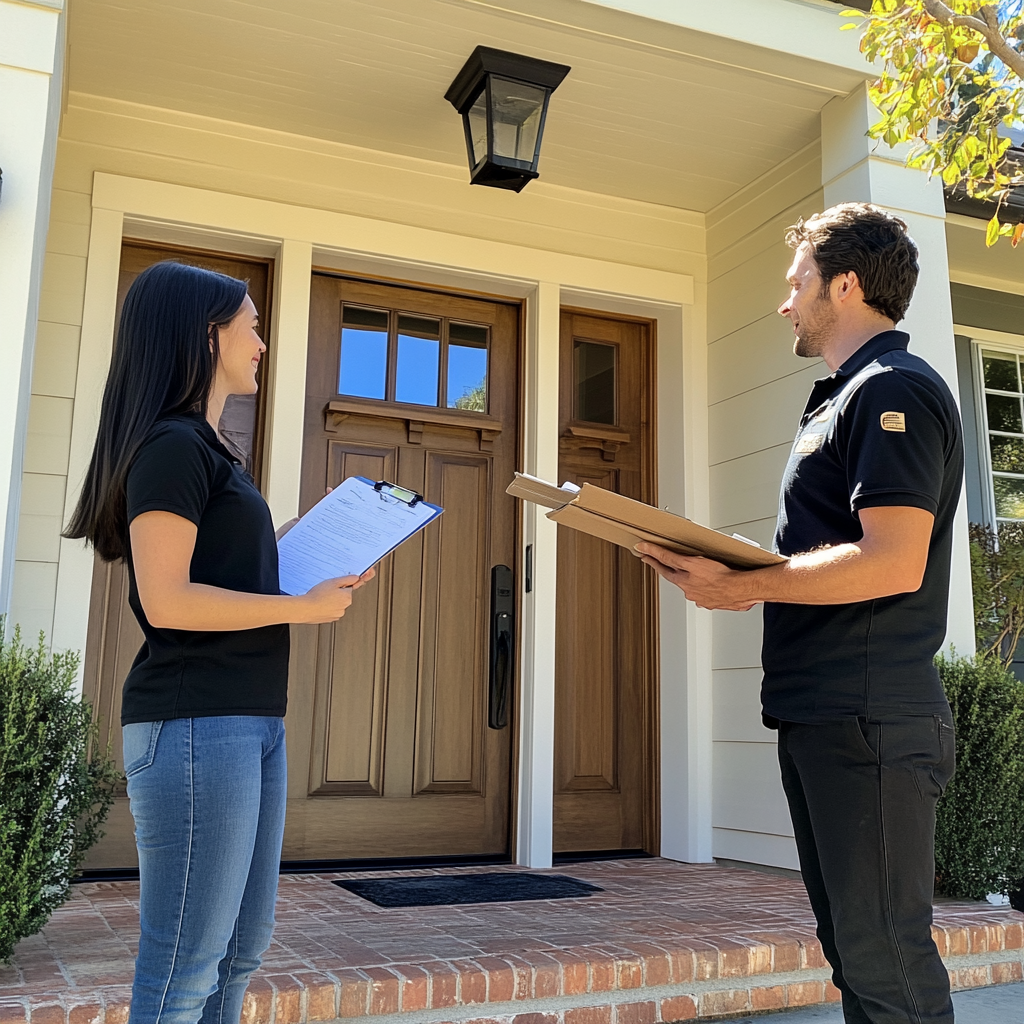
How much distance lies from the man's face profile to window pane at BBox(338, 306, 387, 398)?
9.40 feet

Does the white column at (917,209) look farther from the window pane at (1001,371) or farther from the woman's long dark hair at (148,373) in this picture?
the woman's long dark hair at (148,373)

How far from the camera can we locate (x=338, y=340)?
4.60 m

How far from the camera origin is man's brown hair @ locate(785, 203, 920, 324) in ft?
6.20

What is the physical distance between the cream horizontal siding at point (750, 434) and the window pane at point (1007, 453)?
187 cm

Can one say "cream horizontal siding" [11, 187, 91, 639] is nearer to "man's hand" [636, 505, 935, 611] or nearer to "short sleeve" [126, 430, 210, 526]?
"short sleeve" [126, 430, 210, 526]

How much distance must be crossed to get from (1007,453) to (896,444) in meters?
4.66

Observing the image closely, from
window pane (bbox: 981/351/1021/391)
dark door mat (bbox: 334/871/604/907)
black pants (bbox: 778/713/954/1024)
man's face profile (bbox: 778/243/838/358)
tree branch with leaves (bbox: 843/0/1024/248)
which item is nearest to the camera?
black pants (bbox: 778/713/954/1024)

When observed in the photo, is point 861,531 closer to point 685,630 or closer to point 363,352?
point 685,630

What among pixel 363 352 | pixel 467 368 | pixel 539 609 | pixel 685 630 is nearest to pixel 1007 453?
pixel 685 630

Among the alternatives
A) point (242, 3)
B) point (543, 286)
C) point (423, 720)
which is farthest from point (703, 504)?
point (242, 3)

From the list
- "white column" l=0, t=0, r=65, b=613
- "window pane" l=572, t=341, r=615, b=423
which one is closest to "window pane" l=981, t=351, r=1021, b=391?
"window pane" l=572, t=341, r=615, b=423

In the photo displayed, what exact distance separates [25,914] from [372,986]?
0.85m

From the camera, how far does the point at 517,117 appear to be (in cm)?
383

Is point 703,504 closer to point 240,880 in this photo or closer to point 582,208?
point 582,208
